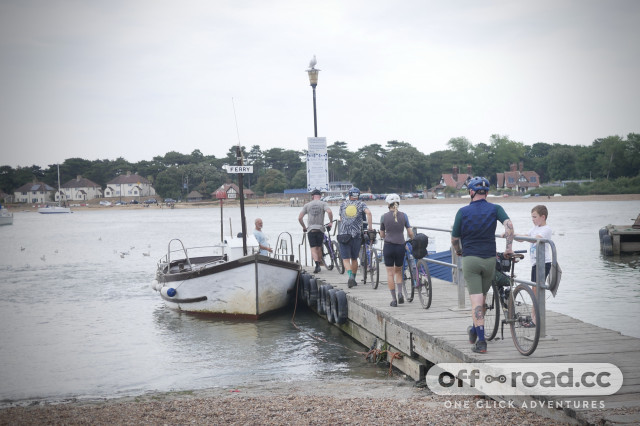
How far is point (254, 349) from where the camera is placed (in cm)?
1252

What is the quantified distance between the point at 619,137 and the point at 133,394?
451 feet

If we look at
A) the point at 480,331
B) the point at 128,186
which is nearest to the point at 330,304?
the point at 480,331

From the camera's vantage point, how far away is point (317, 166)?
1559cm

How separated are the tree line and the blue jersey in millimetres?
116359

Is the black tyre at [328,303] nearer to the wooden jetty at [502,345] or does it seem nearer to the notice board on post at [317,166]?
the wooden jetty at [502,345]

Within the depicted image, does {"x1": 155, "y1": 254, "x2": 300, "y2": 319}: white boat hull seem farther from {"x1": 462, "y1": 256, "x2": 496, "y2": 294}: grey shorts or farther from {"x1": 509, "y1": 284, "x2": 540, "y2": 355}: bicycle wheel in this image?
{"x1": 509, "y1": 284, "x2": 540, "y2": 355}: bicycle wheel

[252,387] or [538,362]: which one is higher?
[538,362]

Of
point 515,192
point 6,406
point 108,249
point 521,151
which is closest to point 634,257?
point 6,406

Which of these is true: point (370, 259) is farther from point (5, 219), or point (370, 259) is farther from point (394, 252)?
point (5, 219)

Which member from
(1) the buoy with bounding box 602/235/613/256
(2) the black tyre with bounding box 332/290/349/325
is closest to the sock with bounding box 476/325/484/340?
(2) the black tyre with bounding box 332/290/349/325

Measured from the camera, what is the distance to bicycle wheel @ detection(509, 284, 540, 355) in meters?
6.62

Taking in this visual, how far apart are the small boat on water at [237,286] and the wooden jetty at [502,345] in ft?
11.1

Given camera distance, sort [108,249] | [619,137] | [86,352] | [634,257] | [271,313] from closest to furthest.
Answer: [86,352] < [271,313] < [634,257] < [108,249] < [619,137]

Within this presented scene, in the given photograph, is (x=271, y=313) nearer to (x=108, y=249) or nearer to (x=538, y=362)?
(x=538, y=362)
